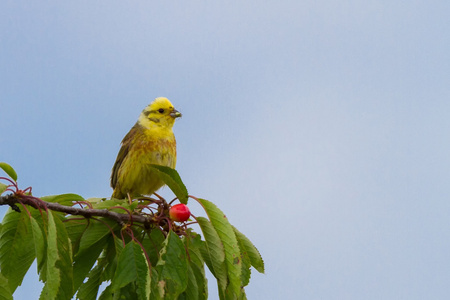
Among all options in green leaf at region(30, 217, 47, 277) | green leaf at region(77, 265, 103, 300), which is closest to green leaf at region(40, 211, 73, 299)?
green leaf at region(30, 217, 47, 277)

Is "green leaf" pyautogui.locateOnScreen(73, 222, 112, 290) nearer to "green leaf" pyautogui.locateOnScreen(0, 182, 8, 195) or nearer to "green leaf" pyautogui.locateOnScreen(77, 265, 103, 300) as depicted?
"green leaf" pyautogui.locateOnScreen(77, 265, 103, 300)

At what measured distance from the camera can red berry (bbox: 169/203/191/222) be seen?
3760 millimetres

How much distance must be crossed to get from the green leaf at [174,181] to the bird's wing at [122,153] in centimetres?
336

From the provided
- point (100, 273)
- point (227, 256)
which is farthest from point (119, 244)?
point (227, 256)

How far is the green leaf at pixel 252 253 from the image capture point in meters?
4.00

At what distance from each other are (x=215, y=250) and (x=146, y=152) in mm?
3413

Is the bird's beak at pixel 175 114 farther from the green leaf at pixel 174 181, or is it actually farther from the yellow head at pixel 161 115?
the green leaf at pixel 174 181

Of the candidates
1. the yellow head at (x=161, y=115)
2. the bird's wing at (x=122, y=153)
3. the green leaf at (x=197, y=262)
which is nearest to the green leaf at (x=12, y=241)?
the green leaf at (x=197, y=262)

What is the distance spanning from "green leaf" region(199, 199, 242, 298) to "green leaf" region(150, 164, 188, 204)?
14cm

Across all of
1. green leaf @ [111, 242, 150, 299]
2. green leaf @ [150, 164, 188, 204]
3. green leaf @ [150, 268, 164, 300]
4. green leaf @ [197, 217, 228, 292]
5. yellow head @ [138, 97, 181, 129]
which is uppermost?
yellow head @ [138, 97, 181, 129]

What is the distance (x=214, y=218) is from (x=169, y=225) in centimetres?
28

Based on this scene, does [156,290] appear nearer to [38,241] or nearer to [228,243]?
[228,243]

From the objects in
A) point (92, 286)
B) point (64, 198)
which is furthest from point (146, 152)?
point (64, 198)

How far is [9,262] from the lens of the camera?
146 inches
